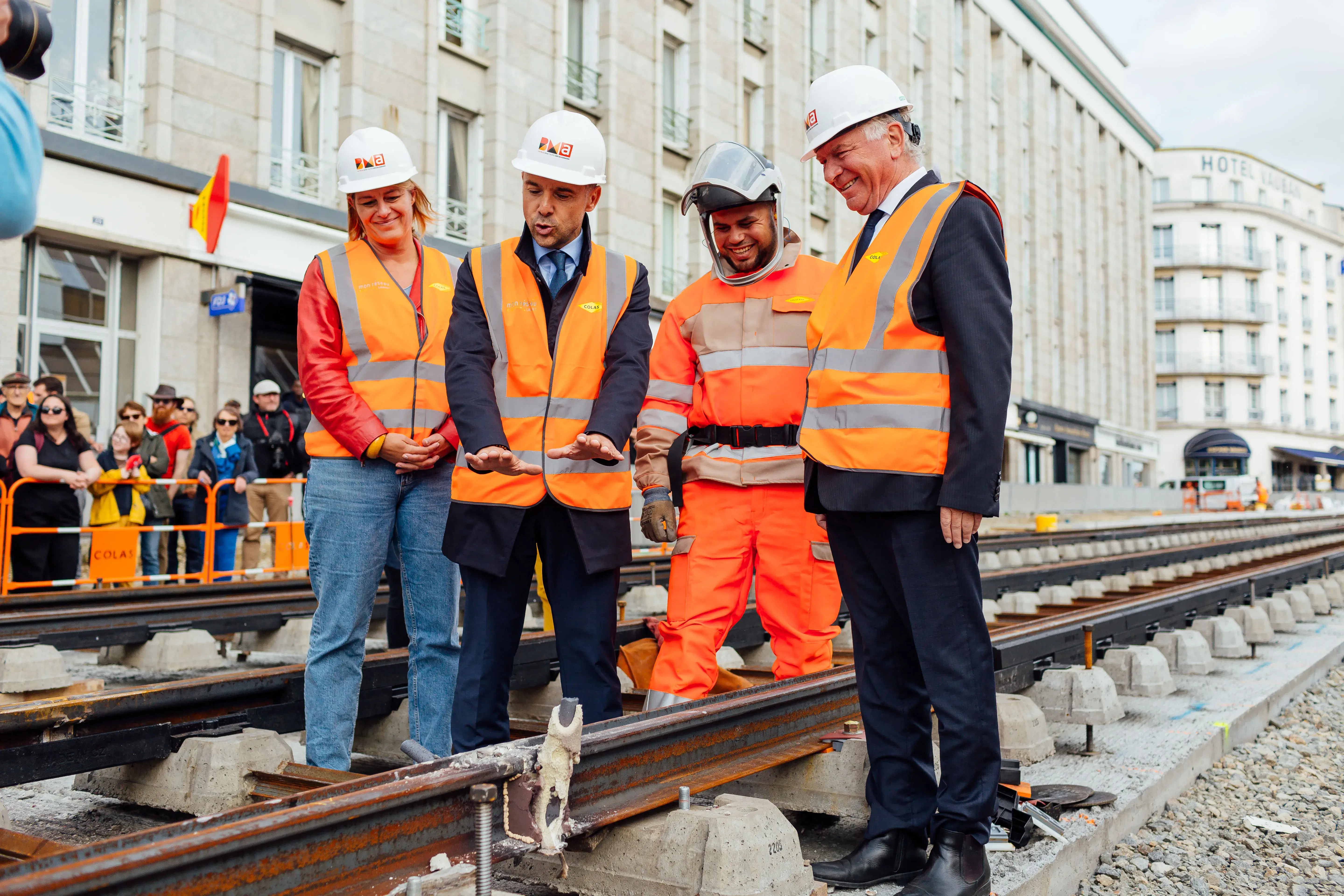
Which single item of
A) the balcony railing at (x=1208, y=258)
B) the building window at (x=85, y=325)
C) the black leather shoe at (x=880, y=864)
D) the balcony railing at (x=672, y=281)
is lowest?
the black leather shoe at (x=880, y=864)

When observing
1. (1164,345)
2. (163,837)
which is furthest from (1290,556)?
(1164,345)

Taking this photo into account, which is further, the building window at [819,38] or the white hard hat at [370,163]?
the building window at [819,38]

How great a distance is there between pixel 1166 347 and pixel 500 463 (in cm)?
8276

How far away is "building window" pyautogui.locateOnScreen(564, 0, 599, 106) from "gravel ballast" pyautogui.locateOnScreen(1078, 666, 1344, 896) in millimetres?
20698

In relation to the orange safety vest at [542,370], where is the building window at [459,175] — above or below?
above

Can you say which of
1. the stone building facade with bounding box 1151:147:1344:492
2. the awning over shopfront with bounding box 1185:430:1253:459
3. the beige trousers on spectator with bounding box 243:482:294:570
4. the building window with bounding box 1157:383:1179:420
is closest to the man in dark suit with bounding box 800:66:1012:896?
the beige trousers on spectator with bounding box 243:482:294:570

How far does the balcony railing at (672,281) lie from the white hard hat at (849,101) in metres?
22.3

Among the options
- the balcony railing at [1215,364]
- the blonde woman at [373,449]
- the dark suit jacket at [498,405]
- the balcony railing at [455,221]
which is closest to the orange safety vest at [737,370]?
the dark suit jacket at [498,405]

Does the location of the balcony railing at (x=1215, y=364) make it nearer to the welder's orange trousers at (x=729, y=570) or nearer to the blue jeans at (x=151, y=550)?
the blue jeans at (x=151, y=550)

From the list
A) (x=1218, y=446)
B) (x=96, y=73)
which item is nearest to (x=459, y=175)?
(x=96, y=73)

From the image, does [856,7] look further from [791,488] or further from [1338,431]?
[1338,431]

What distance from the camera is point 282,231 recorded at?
57.1ft

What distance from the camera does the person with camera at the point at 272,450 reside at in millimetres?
12078

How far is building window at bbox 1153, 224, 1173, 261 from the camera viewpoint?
78.6m
